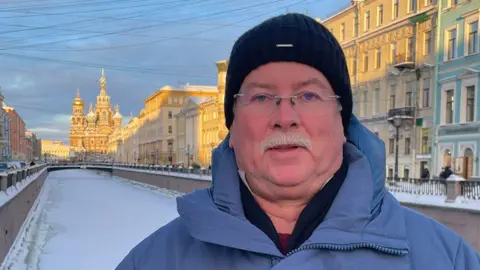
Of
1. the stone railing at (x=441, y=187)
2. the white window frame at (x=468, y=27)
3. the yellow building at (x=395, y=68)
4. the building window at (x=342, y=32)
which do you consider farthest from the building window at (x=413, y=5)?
the stone railing at (x=441, y=187)

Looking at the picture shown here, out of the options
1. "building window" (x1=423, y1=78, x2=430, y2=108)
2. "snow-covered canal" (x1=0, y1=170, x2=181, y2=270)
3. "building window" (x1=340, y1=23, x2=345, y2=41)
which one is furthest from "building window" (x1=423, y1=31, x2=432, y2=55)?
"snow-covered canal" (x1=0, y1=170, x2=181, y2=270)

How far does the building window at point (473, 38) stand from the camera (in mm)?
20078

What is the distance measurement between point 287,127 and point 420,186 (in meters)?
15.8

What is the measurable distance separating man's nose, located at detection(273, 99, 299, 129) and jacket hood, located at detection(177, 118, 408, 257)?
243 mm

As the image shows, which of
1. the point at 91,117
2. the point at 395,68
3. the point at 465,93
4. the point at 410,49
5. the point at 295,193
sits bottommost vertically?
the point at 295,193

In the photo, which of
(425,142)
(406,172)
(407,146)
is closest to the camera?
(425,142)

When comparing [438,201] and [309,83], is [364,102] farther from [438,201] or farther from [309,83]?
[309,83]

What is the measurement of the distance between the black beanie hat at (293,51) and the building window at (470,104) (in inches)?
829

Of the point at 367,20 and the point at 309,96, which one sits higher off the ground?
the point at 367,20

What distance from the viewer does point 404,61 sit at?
24953 mm

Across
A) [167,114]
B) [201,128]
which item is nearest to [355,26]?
[201,128]

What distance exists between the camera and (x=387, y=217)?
135cm

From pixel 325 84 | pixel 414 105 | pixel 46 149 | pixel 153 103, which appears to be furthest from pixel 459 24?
pixel 46 149

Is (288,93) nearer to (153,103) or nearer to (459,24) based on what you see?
(459,24)
